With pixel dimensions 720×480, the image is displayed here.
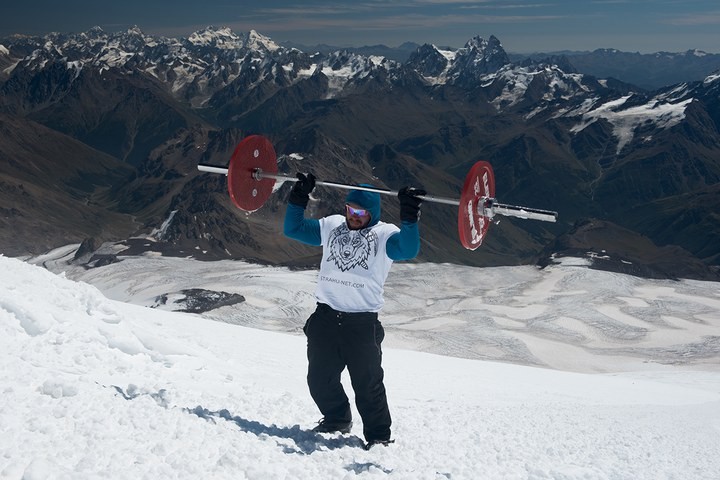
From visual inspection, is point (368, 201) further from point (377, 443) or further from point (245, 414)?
point (245, 414)

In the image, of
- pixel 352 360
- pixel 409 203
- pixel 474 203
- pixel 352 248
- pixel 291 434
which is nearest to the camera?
pixel 409 203

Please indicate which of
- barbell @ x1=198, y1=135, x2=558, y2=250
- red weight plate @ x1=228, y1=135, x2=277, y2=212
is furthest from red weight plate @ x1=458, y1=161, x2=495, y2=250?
red weight plate @ x1=228, y1=135, x2=277, y2=212

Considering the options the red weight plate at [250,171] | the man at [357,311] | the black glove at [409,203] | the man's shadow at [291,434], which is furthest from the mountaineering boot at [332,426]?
the red weight plate at [250,171]

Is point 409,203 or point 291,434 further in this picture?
Result: point 291,434

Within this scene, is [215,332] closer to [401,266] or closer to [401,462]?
[401,462]

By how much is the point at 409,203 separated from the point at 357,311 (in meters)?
1.47

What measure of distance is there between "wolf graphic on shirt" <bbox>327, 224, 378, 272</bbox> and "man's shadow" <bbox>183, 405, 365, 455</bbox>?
2.07 meters

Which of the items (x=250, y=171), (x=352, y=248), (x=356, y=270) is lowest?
(x=356, y=270)

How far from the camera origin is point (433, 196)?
9.05 metres

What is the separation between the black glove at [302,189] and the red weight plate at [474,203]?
2.01 meters

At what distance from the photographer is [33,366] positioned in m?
8.94

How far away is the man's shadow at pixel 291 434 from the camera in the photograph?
8625mm

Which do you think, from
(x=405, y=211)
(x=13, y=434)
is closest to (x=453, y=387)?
(x=405, y=211)

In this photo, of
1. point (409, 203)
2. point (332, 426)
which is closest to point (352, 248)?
point (409, 203)
